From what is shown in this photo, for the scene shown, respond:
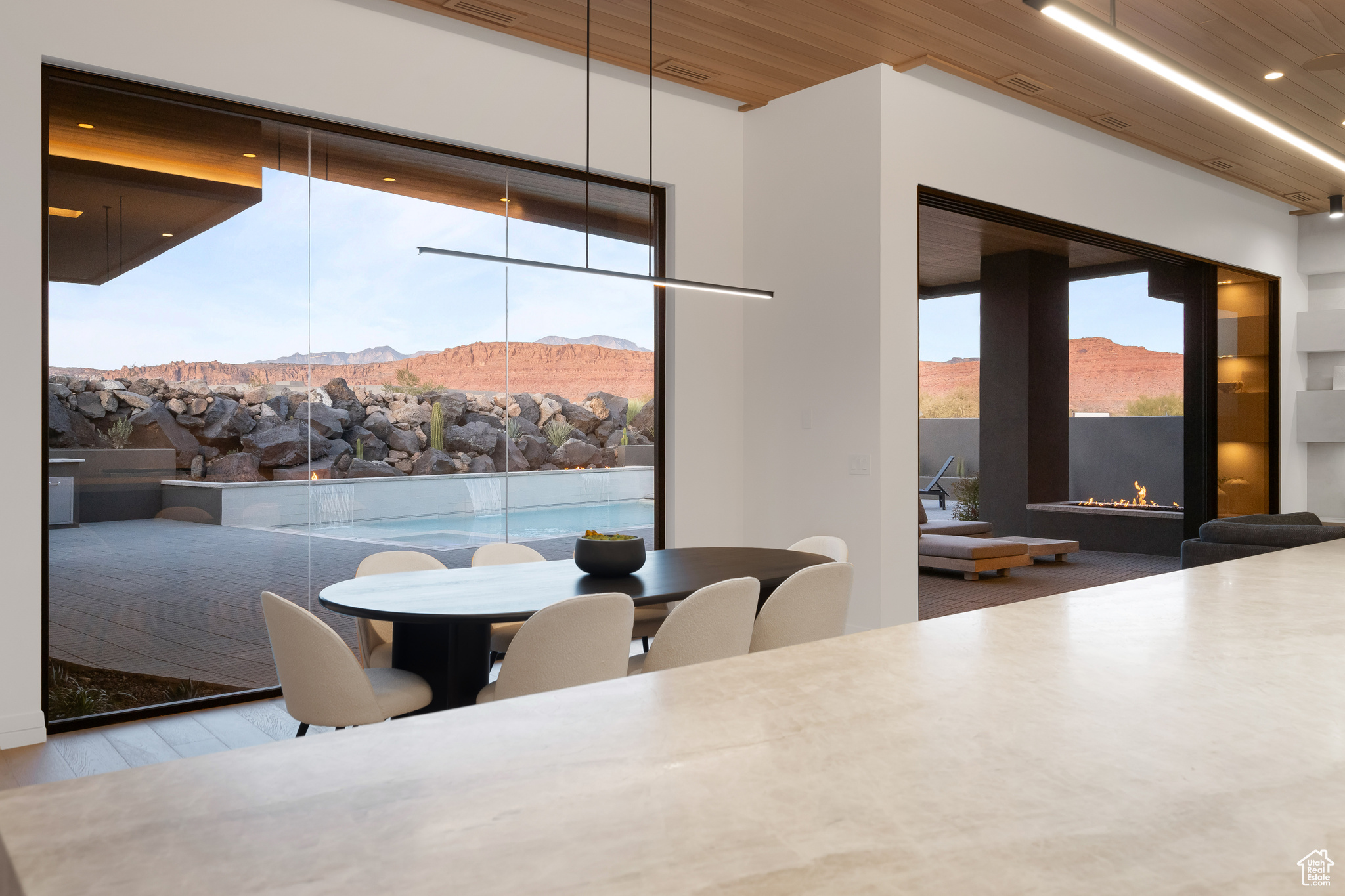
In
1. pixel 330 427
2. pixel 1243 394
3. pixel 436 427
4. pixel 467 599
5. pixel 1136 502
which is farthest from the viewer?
pixel 1136 502

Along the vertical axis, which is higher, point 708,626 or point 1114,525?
point 708,626

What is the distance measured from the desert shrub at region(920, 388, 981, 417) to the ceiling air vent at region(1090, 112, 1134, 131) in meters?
11.0

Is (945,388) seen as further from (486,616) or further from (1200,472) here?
(486,616)

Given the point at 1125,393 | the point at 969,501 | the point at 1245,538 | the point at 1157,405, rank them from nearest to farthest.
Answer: the point at 1245,538 → the point at 969,501 → the point at 1157,405 → the point at 1125,393

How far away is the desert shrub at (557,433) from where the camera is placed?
5.08m

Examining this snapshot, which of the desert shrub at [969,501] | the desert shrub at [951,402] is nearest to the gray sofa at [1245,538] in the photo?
the desert shrub at [969,501]

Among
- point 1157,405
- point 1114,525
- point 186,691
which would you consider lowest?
point 186,691

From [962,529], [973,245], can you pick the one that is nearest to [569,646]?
[962,529]

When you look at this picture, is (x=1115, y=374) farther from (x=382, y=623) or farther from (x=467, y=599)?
(x=467, y=599)

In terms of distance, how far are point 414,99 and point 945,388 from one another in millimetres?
14254

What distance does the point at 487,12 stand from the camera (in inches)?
175

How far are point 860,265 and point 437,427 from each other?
8.29 feet

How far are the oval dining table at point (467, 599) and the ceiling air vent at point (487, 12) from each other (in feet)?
9.01

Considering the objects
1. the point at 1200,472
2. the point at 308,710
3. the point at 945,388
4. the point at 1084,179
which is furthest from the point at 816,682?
the point at 945,388
